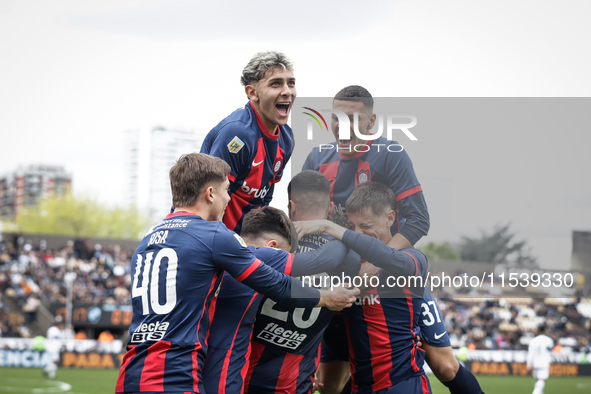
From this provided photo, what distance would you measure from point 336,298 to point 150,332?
44.9 inches

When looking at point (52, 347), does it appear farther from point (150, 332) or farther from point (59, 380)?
point (150, 332)

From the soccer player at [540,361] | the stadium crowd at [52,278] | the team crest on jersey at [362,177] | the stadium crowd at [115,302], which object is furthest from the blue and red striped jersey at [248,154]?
the stadium crowd at [115,302]

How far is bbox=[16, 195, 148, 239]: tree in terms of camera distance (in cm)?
5981

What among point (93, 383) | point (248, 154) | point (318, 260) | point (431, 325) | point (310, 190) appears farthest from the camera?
point (93, 383)

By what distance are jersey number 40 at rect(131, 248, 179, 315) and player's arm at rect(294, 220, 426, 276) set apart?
0.99 meters

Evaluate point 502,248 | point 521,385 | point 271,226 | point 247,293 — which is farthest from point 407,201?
point 521,385

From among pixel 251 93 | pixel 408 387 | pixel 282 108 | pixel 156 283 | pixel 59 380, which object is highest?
pixel 251 93

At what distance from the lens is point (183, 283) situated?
3.16 metres

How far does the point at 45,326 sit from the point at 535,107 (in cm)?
2184

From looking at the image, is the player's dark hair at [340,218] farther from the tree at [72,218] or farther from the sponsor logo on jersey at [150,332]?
the tree at [72,218]

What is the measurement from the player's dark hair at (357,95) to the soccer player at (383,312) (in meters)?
0.53

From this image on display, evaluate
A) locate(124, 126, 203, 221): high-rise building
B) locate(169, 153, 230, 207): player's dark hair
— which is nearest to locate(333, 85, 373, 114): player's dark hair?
locate(169, 153, 230, 207): player's dark hair

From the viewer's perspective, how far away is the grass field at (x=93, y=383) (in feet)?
47.6

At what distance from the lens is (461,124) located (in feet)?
12.5
